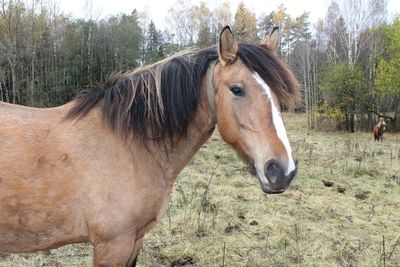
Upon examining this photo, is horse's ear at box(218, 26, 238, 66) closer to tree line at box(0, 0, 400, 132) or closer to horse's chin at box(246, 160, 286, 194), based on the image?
horse's chin at box(246, 160, 286, 194)

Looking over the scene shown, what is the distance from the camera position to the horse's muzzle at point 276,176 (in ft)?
6.81

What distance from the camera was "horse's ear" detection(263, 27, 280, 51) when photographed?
8.57ft

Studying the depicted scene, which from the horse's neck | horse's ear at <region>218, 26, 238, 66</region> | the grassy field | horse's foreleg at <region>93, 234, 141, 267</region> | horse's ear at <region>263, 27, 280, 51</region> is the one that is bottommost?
the grassy field

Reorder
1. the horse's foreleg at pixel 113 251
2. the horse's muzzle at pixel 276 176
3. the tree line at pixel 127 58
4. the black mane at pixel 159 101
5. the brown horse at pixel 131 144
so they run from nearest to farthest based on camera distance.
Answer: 1. the horse's muzzle at pixel 276 176
2. the brown horse at pixel 131 144
3. the horse's foreleg at pixel 113 251
4. the black mane at pixel 159 101
5. the tree line at pixel 127 58

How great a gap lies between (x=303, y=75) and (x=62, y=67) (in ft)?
61.8

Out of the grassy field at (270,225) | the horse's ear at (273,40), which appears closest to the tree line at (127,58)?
the grassy field at (270,225)

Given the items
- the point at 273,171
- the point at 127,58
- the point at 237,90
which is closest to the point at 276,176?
the point at 273,171

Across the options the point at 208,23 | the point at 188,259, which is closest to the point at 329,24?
the point at 208,23

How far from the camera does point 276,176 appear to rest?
6.85 ft

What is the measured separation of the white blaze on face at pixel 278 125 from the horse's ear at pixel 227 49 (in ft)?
0.61

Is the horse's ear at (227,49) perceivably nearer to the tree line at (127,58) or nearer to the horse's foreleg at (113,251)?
the horse's foreleg at (113,251)

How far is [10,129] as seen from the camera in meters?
2.45

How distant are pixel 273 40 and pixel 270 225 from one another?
10.7 feet

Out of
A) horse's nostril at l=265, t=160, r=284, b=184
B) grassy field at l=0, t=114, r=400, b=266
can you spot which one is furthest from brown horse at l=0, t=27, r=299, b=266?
grassy field at l=0, t=114, r=400, b=266
